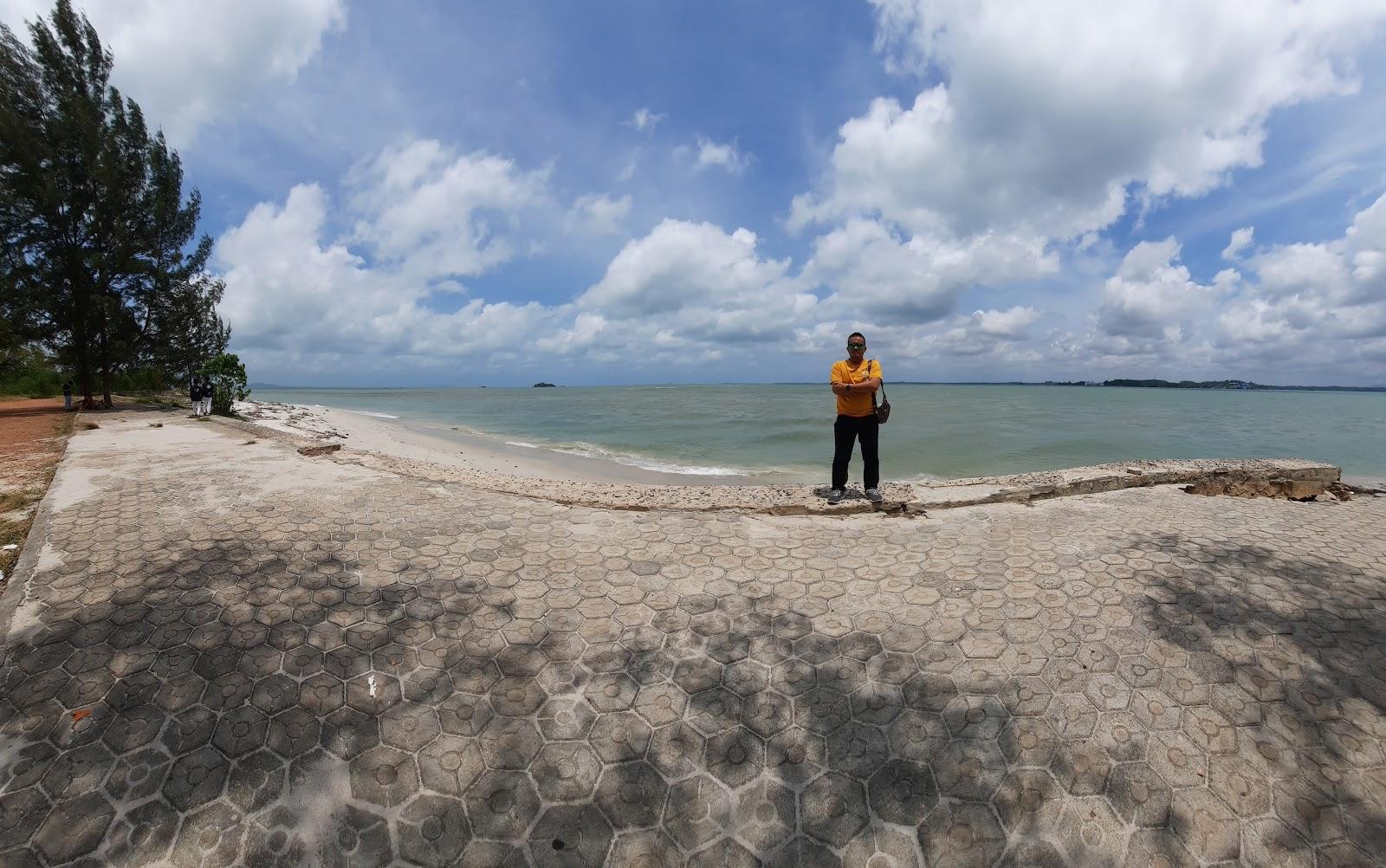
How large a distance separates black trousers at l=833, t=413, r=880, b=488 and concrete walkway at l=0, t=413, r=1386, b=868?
1810mm

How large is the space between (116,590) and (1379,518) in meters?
13.1

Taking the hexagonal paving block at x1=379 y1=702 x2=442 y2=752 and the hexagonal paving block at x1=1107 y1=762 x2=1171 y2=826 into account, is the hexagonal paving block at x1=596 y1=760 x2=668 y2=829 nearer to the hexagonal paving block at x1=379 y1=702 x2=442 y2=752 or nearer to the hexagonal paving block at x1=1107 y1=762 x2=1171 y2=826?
the hexagonal paving block at x1=379 y1=702 x2=442 y2=752

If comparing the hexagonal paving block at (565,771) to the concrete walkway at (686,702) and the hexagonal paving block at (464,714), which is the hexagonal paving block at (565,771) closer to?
the concrete walkway at (686,702)

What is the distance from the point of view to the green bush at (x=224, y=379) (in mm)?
21125

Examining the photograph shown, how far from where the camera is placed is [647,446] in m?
22.3

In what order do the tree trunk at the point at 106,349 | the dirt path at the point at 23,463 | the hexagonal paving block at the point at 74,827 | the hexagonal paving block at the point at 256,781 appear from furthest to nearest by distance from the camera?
the tree trunk at the point at 106,349 < the dirt path at the point at 23,463 < the hexagonal paving block at the point at 256,781 < the hexagonal paving block at the point at 74,827

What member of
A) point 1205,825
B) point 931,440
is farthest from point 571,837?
point 931,440

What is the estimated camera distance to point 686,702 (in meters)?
3.60

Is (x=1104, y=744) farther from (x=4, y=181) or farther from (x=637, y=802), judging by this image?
(x=4, y=181)

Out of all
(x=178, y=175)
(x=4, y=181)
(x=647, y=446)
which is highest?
(x=178, y=175)

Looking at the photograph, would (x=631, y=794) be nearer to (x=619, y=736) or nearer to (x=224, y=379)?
(x=619, y=736)

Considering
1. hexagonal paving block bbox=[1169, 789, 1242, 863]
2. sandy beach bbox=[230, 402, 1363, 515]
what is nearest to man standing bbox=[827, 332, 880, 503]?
sandy beach bbox=[230, 402, 1363, 515]

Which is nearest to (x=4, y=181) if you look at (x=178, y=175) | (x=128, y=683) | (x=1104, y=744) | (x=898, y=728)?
(x=178, y=175)

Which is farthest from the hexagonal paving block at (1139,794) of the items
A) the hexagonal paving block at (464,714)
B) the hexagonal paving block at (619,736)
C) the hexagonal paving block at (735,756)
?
the hexagonal paving block at (464,714)
